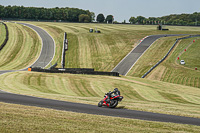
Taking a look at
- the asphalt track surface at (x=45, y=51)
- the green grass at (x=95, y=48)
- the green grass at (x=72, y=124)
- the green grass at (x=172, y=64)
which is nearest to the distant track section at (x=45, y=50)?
the asphalt track surface at (x=45, y=51)

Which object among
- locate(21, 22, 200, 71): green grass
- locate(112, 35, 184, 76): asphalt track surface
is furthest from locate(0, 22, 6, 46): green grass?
locate(112, 35, 184, 76): asphalt track surface

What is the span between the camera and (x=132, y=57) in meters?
80.8

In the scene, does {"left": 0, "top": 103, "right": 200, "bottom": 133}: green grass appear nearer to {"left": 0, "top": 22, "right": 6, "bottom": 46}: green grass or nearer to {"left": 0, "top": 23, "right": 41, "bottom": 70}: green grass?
{"left": 0, "top": 23, "right": 41, "bottom": 70}: green grass

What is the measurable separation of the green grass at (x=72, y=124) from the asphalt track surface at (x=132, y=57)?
51524 mm

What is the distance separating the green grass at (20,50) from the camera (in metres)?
76.4

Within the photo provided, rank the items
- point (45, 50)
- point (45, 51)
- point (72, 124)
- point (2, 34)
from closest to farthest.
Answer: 1. point (72, 124)
2. point (45, 51)
3. point (45, 50)
4. point (2, 34)

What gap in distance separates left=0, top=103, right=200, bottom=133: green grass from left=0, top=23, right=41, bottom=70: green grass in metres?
58.3

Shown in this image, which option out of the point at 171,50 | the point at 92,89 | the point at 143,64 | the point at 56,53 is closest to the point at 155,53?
the point at 171,50

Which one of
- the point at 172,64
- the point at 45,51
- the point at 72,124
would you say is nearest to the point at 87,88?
the point at 72,124

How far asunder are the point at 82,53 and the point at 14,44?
25061 mm

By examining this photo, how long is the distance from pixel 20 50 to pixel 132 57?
36.3m

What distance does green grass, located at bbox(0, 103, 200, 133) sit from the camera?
12917 mm

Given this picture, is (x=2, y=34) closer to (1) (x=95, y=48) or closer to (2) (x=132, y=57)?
(1) (x=95, y=48)

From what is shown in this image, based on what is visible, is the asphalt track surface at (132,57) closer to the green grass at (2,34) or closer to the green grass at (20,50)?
the green grass at (20,50)
